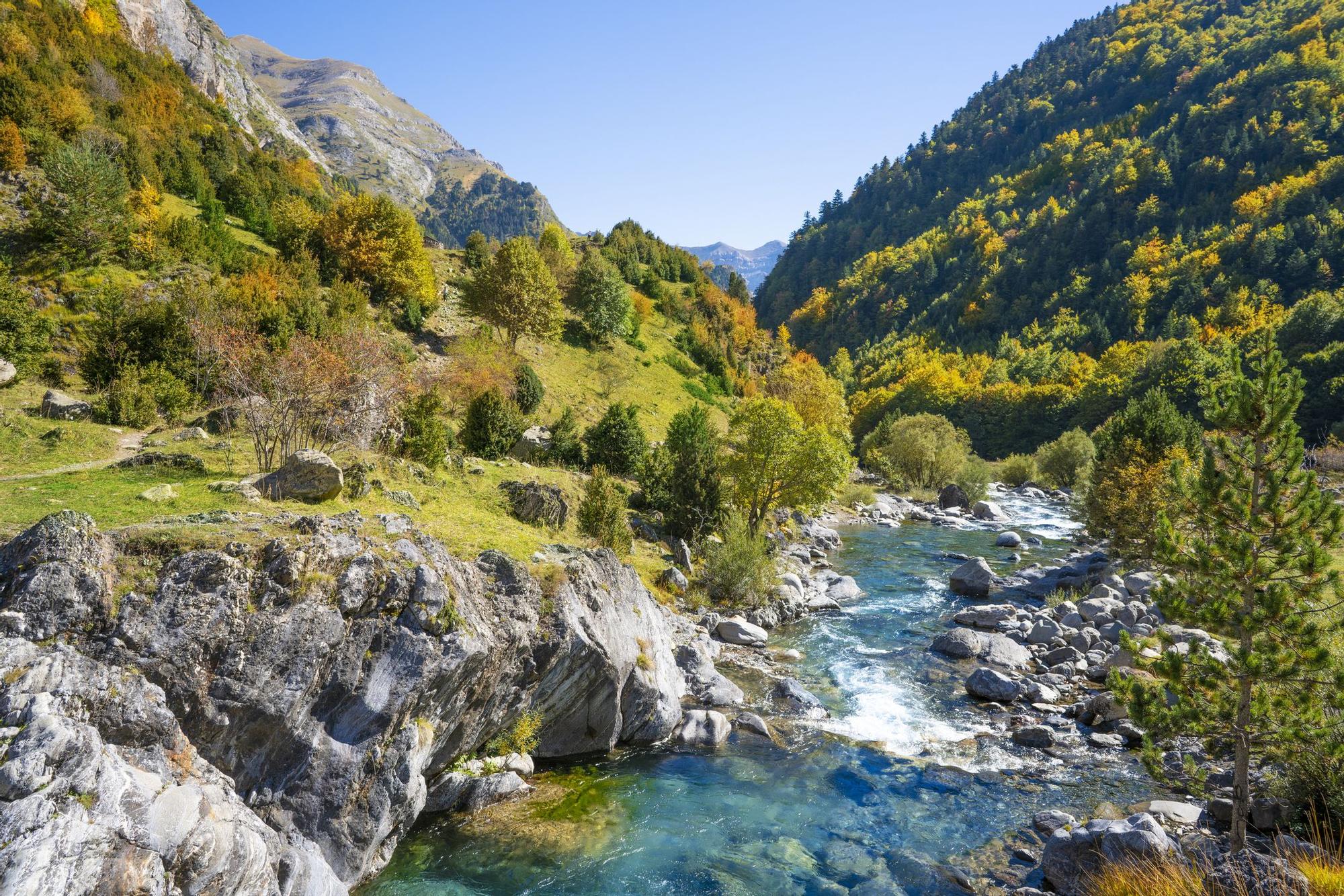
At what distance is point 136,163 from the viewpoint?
36.7 metres

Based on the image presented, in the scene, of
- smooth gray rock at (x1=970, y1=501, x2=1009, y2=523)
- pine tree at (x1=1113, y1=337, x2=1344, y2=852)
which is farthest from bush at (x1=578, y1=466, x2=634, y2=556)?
smooth gray rock at (x1=970, y1=501, x2=1009, y2=523)

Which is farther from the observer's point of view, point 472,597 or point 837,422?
point 837,422

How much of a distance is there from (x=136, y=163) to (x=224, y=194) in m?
7.07

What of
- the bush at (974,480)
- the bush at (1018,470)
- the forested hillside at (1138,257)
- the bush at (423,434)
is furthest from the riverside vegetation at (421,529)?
the forested hillside at (1138,257)

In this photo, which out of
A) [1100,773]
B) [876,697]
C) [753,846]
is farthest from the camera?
[876,697]

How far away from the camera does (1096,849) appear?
9.57 meters

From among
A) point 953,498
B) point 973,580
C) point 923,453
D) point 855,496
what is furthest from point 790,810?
point 923,453

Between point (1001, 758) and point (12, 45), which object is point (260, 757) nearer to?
point (1001, 758)

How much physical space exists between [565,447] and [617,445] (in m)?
2.60

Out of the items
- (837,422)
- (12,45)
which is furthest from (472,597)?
(12,45)

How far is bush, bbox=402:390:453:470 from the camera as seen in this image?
21781 mm

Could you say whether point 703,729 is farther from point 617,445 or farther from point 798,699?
point 617,445

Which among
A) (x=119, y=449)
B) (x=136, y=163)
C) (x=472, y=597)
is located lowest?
(x=472, y=597)

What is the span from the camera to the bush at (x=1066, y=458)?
61250mm
